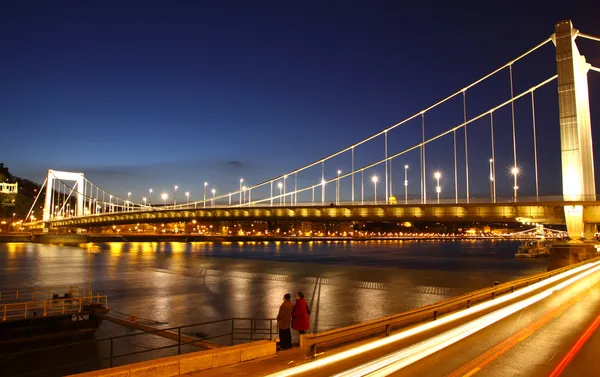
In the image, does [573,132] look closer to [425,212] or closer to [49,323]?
[425,212]

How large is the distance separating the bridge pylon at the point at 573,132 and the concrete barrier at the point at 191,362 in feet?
112

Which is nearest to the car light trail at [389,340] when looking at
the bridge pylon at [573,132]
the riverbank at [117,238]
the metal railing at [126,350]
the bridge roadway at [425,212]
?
the metal railing at [126,350]

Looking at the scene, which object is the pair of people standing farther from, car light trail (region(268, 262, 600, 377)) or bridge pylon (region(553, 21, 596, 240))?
bridge pylon (region(553, 21, 596, 240))

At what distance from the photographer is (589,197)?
1453 inches

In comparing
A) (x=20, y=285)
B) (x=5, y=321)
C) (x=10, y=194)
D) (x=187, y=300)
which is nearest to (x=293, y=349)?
(x=5, y=321)

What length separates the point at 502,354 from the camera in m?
11.0

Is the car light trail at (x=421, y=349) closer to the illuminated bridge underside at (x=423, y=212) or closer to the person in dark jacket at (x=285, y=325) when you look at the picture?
the person in dark jacket at (x=285, y=325)

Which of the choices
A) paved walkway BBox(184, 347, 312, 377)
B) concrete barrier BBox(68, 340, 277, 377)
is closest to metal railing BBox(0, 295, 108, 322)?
concrete barrier BBox(68, 340, 277, 377)

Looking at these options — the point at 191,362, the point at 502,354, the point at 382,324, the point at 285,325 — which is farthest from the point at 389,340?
the point at 191,362

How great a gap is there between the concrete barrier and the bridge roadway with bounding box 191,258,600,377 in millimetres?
255

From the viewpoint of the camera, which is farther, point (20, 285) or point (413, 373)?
point (20, 285)

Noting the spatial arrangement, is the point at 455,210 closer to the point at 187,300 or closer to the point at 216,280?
the point at 216,280

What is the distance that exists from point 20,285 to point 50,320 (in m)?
21.3

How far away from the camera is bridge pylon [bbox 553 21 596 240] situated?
3662 centimetres
